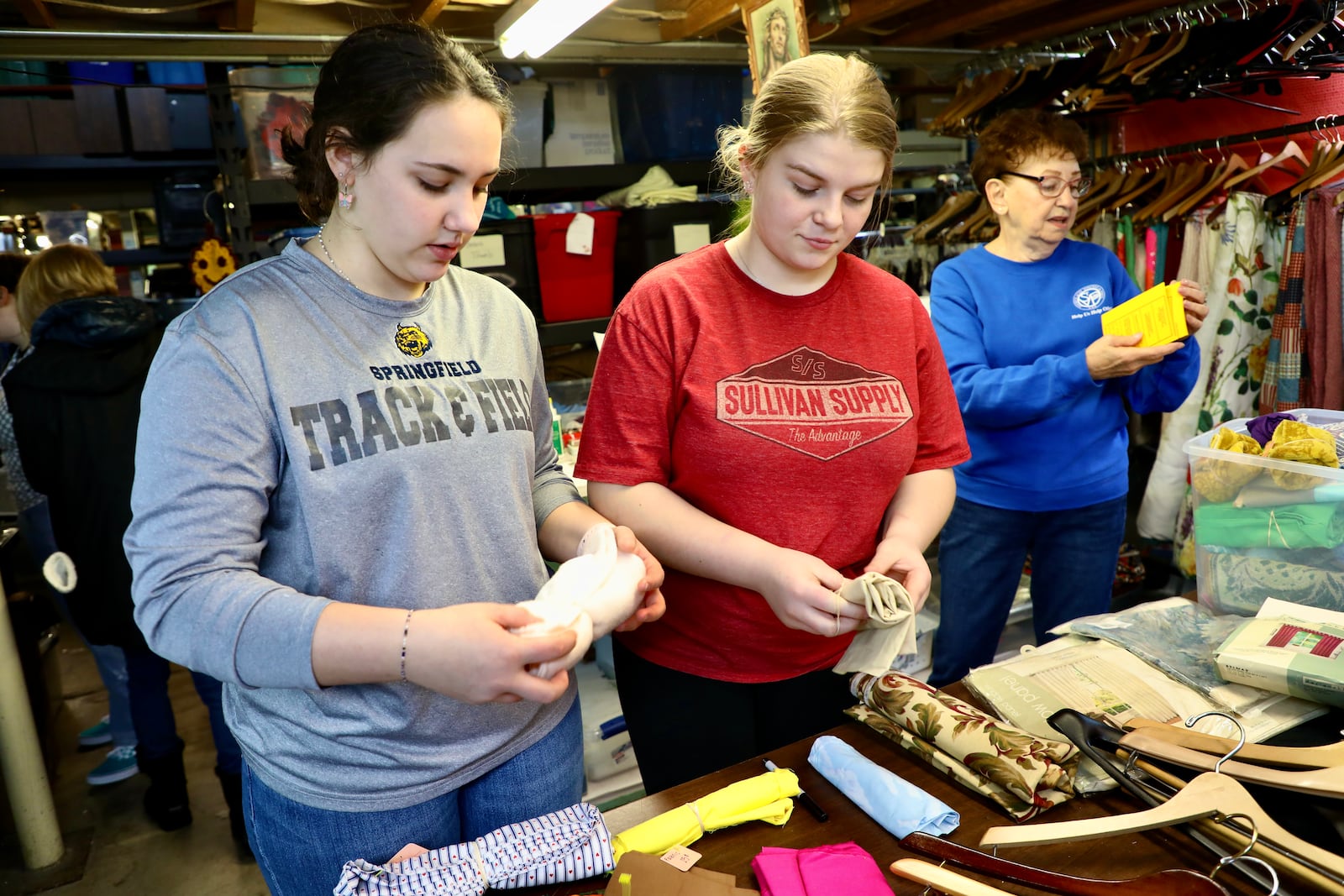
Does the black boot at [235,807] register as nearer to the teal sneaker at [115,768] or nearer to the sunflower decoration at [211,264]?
the teal sneaker at [115,768]

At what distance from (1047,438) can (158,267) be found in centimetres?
508

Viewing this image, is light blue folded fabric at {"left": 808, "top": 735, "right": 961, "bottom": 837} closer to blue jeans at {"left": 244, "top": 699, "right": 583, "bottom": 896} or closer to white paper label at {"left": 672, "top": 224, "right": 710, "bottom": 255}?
blue jeans at {"left": 244, "top": 699, "right": 583, "bottom": 896}

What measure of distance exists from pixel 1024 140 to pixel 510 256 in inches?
70.2

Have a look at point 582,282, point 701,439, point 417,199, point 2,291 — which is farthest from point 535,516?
point 2,291

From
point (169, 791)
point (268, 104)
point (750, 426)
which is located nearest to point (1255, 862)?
point (750, 426)

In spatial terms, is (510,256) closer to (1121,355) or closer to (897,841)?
(1121,355)

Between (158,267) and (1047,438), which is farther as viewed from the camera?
(158,267)

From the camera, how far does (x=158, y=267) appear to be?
17.6 ft

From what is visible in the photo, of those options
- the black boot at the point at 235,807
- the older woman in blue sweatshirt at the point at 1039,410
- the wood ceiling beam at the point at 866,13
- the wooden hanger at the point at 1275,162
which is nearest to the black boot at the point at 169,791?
the black boot at the point at 235,807

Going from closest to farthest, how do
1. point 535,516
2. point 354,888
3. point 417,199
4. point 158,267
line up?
point 354,888, point 417,199, point 535,516, point 158,267

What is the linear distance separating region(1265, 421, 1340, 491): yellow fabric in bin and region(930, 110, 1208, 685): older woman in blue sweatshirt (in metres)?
0.69

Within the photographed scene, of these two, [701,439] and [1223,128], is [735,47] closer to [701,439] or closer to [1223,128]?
[1223,128]

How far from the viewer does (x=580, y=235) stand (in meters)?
3.40

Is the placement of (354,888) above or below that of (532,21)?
below
